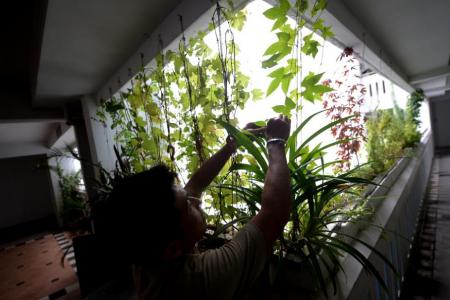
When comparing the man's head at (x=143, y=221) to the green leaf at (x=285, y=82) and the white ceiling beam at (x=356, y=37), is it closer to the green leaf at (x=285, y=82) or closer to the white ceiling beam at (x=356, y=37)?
the green leaf at (x=285, y=82)

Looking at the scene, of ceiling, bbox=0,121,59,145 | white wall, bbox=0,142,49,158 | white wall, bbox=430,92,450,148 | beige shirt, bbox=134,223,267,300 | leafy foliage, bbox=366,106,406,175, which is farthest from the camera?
white wall, bbox=430,92,450,148

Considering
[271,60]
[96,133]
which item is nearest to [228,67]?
[271,60]

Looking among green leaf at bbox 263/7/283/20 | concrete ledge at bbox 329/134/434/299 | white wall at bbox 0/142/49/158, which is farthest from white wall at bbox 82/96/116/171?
white wall at bbox 0/142/49/158

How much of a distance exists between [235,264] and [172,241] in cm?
17

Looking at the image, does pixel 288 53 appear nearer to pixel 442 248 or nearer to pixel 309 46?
pixel 309 46

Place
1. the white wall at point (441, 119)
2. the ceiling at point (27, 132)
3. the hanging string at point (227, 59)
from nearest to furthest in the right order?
the hanging string at point (227, 59), the ceiling at point (27, 132), the white wall at point (441, 119)

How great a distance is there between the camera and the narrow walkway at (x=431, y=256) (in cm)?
180

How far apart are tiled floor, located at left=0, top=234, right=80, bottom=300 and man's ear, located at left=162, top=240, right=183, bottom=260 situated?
2.38 meters

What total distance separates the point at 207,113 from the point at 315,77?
582mm

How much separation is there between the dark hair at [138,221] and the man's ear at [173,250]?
14 mm

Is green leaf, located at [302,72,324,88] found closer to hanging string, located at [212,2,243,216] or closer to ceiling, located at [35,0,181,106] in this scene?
hanging string, located at [212,2,243,216]

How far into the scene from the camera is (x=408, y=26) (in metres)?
2.34

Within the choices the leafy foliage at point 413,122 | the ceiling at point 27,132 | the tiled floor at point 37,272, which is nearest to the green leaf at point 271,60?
the tiled floor at point 37,272

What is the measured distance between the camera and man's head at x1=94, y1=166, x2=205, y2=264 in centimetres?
55
